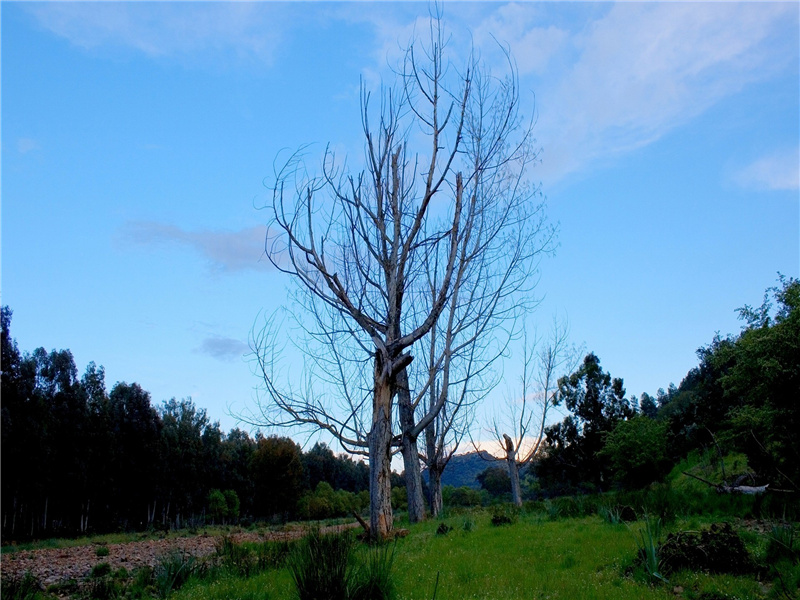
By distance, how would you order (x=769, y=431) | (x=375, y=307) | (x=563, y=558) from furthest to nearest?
(x=375, y=307) → (x=769, y=431) → (x=563, y=558)

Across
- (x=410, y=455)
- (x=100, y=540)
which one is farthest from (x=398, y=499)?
(x=410, y=455)

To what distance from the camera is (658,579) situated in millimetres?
6410

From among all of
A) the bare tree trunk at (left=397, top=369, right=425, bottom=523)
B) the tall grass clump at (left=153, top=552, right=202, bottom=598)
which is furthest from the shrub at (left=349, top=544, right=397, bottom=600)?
the bare tree trunk at (left=397, top=369, right=425, bottom=523)

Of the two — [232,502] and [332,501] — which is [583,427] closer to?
[332,501]

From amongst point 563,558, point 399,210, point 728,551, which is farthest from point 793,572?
point 399,210

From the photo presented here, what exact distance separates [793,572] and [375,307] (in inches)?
417

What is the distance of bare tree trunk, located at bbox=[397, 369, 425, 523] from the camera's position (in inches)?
637

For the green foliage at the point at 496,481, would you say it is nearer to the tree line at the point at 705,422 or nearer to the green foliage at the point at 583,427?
the tree line at the point at 705,422

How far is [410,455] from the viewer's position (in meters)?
16.3

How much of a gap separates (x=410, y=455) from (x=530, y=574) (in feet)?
30.9

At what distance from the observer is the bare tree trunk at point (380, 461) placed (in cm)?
1038

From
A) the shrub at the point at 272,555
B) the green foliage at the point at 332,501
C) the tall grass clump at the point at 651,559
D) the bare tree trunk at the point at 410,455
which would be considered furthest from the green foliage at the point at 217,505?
the tall grass clump at the point at 651,559

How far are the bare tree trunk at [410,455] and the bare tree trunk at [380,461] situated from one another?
5338 mm

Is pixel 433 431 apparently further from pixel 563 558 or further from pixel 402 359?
pixel 563 558
